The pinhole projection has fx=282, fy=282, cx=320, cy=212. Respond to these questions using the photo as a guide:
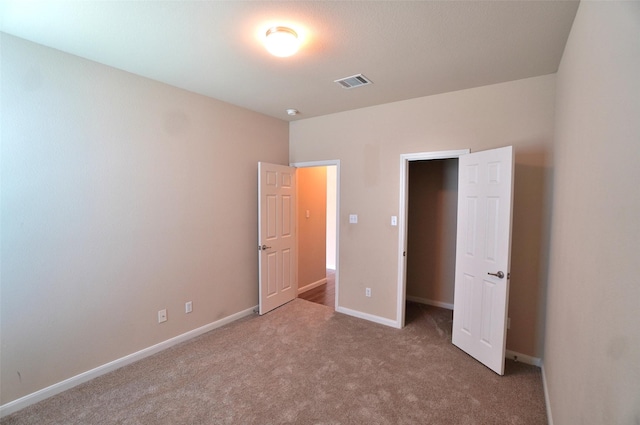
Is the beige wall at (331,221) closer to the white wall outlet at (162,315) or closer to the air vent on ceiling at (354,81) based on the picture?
the air vent on ceiling at (354,81)

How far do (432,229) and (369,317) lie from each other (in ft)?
5.31

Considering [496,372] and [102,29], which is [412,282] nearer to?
[496,372]

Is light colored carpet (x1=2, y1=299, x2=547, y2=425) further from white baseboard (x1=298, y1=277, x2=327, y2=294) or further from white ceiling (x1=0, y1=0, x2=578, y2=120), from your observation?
white ceiling (x1=0, y1=0, x2=578, y2=120)

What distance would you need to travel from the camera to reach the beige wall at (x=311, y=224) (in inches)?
185

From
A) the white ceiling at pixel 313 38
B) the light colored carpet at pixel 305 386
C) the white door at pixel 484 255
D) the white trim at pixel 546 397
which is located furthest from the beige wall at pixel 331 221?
the white trim at pixel 546 397

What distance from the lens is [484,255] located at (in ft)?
8.65

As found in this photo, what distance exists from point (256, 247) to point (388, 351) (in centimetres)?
209

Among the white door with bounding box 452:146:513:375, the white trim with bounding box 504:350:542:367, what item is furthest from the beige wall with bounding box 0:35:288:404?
the white trim with bounding box 504:350:542:367

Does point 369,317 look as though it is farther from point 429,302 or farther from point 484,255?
point 484,255

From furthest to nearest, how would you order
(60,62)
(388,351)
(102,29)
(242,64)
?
(388,351), (242,64), (60,62), (102,29)

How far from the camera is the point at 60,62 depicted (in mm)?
2197

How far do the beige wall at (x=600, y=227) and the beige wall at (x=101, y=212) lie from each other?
3.19m

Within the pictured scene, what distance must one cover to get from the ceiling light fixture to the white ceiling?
6 cm

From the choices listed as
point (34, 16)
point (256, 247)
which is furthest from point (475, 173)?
point (34, 16)
